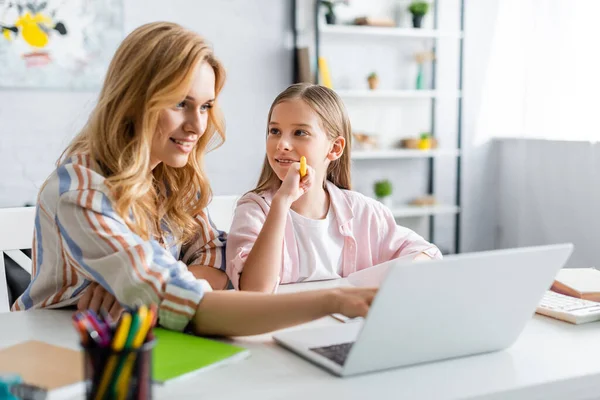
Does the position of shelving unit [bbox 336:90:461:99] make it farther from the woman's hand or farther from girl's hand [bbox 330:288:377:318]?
girl's hand [bbox 330:288:377:318]

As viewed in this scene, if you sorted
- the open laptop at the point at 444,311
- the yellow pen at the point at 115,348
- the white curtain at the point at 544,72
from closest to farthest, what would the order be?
the yellow pen at the point at 115,348, the open laptop at the point at 444,311, the white curtain at the point at 544,72

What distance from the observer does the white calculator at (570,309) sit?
1206 mm

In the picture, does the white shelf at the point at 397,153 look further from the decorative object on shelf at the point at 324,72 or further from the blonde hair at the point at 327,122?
the blonde hair at the point at 327,122

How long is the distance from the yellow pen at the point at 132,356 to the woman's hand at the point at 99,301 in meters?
0.43

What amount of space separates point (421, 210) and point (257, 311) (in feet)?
10.3

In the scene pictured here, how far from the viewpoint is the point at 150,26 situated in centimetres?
127

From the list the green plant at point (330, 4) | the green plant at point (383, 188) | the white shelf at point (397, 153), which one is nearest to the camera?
the green plant at point (330, 4)

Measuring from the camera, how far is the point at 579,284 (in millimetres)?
1403

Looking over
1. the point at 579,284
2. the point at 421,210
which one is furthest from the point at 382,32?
the point at 579,284

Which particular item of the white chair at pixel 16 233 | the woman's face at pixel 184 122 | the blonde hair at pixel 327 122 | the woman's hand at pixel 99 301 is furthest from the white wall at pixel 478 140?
the woman's hand at pixel 99 301

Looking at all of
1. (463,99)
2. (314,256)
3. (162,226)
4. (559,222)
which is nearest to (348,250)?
(314,256)

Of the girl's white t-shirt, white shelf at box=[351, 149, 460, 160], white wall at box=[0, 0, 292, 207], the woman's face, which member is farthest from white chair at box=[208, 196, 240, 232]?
white shelf at box=[351, 149, 460, 160]

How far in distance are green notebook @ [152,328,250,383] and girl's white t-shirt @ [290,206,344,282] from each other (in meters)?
0.61

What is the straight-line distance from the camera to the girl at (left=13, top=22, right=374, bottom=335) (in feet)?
3.55
